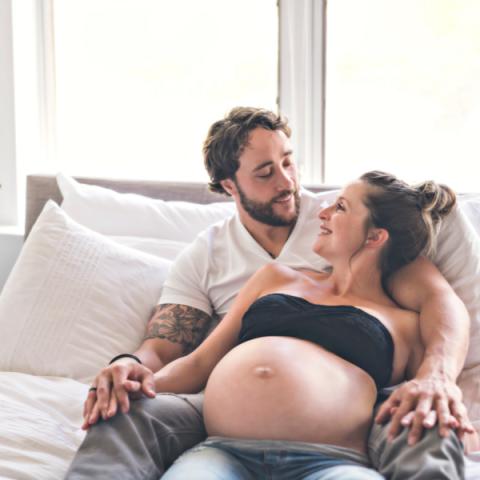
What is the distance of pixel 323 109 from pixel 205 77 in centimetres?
44

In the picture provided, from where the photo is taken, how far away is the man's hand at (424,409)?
1.44m

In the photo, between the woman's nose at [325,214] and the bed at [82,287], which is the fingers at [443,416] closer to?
the bed at [82,287]

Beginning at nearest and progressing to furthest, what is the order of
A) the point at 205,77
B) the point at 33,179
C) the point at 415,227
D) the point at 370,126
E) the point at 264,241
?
the point at 415,227 → the point at 264,241 → the point at 33,179 → the point at 370,126 → the point at 205,77

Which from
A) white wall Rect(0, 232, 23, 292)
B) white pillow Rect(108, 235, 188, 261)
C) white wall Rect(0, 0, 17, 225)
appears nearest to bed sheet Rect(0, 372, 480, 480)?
white pillow Rect(108, 235, 188, 261)

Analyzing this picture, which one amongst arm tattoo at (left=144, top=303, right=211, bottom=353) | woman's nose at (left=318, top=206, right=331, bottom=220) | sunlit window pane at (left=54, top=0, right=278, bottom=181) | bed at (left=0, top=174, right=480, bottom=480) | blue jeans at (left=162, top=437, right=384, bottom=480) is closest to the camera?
blue jeans at (left=162, top=437, right=384, bottom=480)

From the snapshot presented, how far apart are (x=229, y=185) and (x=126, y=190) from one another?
46 centimetres

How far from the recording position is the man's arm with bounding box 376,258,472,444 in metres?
1.47

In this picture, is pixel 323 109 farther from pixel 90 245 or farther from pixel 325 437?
pixel 325 437

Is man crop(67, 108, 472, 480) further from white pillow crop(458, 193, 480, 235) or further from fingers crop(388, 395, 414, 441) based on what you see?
white pillow crop(458, 193, 480, 235)

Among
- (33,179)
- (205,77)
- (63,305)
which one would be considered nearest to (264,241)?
(63,305)

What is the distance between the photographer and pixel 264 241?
2.13 meters

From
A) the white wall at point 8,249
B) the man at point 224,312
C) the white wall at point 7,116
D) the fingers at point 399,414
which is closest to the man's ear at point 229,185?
the man at point 224,312

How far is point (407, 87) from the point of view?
274cm

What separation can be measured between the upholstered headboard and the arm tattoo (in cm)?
49
